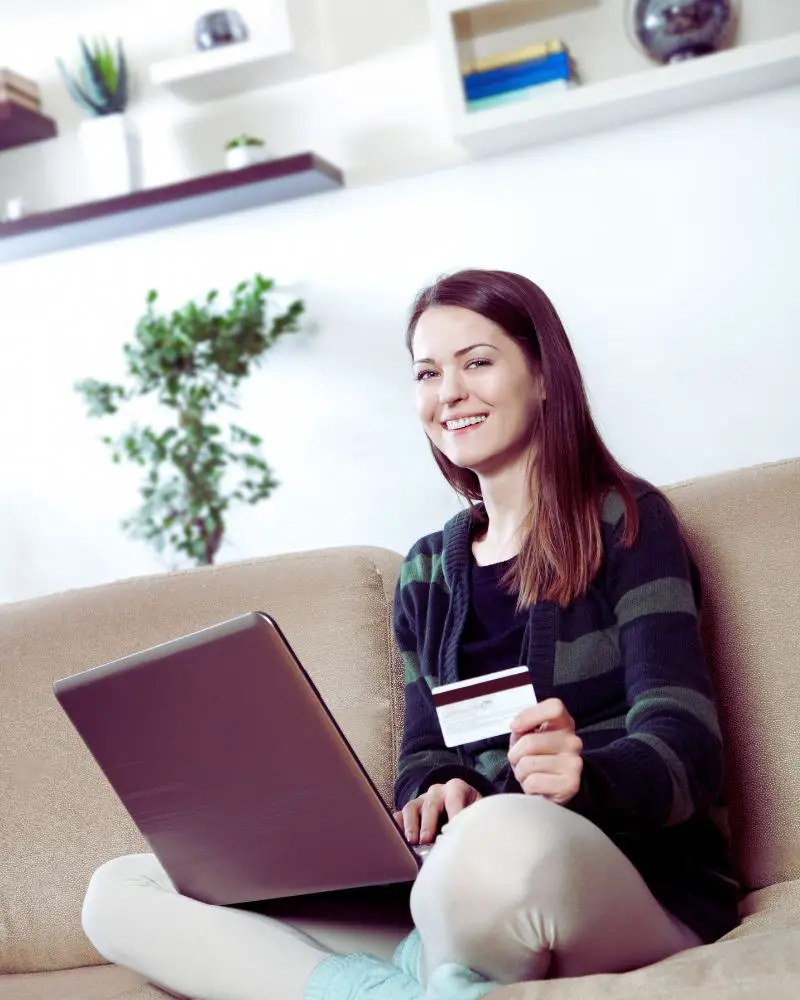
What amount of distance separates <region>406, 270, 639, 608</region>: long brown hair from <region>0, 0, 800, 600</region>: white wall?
1.31 m

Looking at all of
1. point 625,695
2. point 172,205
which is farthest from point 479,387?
point 172,205

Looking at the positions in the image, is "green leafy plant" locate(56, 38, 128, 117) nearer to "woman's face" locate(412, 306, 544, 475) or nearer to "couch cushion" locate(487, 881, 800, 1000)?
"woman's face" locate(412, 306, 544, 475)

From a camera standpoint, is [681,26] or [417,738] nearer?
[417,738]

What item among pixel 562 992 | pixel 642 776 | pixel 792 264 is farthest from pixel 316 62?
pixel 562 992

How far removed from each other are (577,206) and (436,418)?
140 centimetres

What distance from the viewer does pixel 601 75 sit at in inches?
105

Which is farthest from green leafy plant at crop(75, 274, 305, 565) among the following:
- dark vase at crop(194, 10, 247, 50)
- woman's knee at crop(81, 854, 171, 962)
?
woman's knee at crop(81, 854, 171, 962)

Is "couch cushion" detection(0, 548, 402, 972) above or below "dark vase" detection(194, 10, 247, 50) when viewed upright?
below

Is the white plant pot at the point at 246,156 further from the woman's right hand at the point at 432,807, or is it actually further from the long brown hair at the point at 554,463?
the woman's right hand at the point at 432,807

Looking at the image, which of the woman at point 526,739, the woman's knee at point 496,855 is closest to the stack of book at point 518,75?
the woman at point 526,739

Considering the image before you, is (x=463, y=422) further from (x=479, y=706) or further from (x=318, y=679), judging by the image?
(x=479, y=706)

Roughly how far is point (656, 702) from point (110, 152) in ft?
7.47

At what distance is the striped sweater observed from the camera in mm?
1089

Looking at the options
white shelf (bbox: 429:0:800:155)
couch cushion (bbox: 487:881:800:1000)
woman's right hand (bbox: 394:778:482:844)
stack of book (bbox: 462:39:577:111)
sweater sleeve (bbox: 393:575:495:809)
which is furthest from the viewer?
stack of book (bbox: 462:39:577:111)
